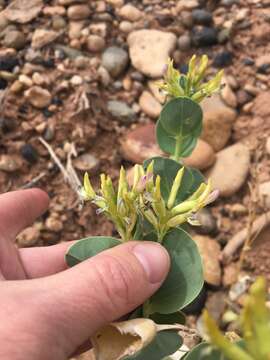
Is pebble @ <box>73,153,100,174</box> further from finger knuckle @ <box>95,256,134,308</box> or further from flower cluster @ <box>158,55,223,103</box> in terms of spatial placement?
finger knuckle @ <box>95,256,134,308</box>

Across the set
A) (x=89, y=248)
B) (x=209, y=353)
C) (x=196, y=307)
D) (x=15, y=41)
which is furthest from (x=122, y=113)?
(x=209, y=353)

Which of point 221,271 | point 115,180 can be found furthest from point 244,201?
point 115,180

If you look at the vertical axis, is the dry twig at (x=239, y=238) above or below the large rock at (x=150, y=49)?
below

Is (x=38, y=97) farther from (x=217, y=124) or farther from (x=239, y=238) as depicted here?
(x=239, y=238)

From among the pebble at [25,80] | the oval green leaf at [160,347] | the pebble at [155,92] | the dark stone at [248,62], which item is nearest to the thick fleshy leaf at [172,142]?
the oval green leaf at [160,347]

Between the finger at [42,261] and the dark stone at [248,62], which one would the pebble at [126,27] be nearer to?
the dark stone at [248,62]
